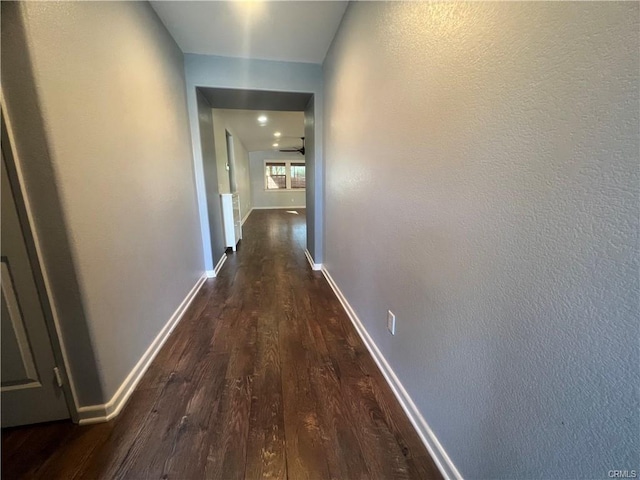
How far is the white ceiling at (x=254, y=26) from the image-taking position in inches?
73.8

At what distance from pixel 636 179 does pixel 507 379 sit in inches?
22.5

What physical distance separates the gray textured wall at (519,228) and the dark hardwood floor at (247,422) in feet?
0.90

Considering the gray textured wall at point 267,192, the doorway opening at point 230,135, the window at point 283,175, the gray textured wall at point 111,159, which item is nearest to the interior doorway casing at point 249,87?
the doorway opening at point 230,135

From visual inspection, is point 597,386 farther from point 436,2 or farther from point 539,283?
point 436,2

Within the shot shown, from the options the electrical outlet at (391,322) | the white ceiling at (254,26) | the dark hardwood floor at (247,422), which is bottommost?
the dark hardwood floor at (247,422)

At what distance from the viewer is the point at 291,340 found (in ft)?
6.15

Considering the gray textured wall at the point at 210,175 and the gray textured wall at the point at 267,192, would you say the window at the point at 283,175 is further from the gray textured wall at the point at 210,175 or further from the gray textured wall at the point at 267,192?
the gray textured wall at the point at 210,175

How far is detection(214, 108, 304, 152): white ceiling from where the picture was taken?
4.56 m

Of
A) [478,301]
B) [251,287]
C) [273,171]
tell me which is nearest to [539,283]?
[478,301]

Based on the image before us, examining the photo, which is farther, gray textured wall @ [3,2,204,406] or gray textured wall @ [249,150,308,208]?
gray textured wall @ [249,150,308,208]

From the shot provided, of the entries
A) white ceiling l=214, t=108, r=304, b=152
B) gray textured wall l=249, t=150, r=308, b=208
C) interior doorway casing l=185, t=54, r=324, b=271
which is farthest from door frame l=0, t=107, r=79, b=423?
gray textured wall l=249, t=150, r=308, b=208

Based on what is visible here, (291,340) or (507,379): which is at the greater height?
(507,379)

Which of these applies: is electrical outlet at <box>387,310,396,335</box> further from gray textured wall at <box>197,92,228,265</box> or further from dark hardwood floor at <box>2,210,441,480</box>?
gray textured wall at <box>197,92,228,265</box>

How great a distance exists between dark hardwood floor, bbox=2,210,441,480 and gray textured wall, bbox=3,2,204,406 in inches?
7.7
